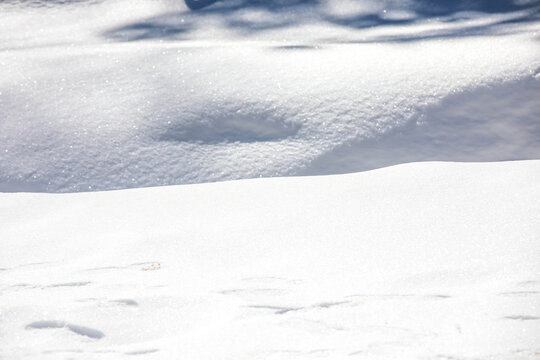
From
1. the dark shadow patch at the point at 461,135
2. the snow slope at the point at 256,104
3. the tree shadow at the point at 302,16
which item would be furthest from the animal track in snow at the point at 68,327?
the tree shadow at the point at 302,16

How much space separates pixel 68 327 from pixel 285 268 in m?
0.32

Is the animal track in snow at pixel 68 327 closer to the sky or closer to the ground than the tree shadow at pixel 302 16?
closer to the ground

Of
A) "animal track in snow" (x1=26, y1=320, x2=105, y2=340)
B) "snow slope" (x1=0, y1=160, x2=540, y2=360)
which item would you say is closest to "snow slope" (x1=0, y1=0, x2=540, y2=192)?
"snow slope" (x1=0, y1=160, x2=540, y2=360)

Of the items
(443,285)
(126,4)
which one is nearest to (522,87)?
(443,285)

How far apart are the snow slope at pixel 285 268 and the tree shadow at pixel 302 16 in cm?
100

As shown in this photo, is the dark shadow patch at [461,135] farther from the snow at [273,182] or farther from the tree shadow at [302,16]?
the tree shadow at [302,16]

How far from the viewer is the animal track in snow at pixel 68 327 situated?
0.65 metres

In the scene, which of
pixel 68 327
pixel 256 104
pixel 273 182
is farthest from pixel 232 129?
pixel 68 327

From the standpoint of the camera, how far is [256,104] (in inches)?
58.2

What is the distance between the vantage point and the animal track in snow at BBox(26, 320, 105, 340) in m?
0.65

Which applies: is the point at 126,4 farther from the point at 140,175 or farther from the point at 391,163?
the point at 391,163

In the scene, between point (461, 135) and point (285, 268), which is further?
point (461, 135)

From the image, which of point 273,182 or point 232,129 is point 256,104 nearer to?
point 232,129

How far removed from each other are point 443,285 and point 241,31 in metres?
1.52
